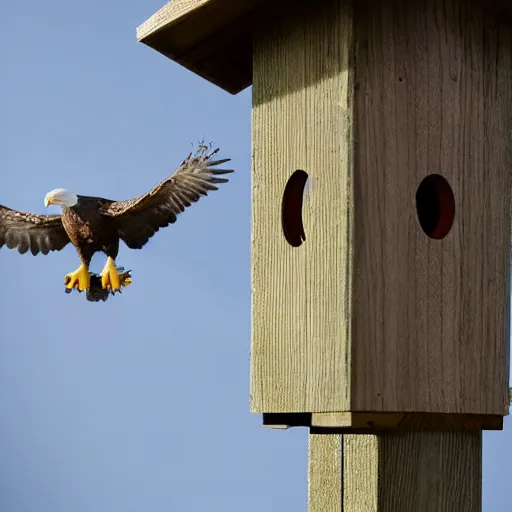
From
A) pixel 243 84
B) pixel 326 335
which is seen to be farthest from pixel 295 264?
pixel 243 84

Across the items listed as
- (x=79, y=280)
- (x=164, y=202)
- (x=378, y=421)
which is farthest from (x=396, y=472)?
(x=79, y=280)

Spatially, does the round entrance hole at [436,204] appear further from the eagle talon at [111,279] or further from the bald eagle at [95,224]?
the eagle talon at [111,279]

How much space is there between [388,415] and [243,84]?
1.29 meters

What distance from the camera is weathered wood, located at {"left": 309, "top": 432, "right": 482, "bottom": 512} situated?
297 cm

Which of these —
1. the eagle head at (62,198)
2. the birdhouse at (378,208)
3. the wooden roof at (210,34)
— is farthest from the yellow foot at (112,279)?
the birdhouse at (378,208)

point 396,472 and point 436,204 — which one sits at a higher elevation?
point 436,204

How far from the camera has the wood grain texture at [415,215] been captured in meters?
2.88

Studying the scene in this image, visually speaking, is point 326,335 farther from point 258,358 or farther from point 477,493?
point 477,493

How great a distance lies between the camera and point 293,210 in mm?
3115

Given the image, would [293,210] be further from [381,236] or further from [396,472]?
[396,472]

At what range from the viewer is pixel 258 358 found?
3.10 meters

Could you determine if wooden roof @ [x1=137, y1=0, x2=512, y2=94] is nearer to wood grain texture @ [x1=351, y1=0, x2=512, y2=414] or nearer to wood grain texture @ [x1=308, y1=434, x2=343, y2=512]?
wood grain texture @ [x1=351, y1=0, x2=512, y2=414]

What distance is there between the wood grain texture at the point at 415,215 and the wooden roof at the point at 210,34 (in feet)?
0.84

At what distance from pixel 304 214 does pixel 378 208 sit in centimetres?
20
